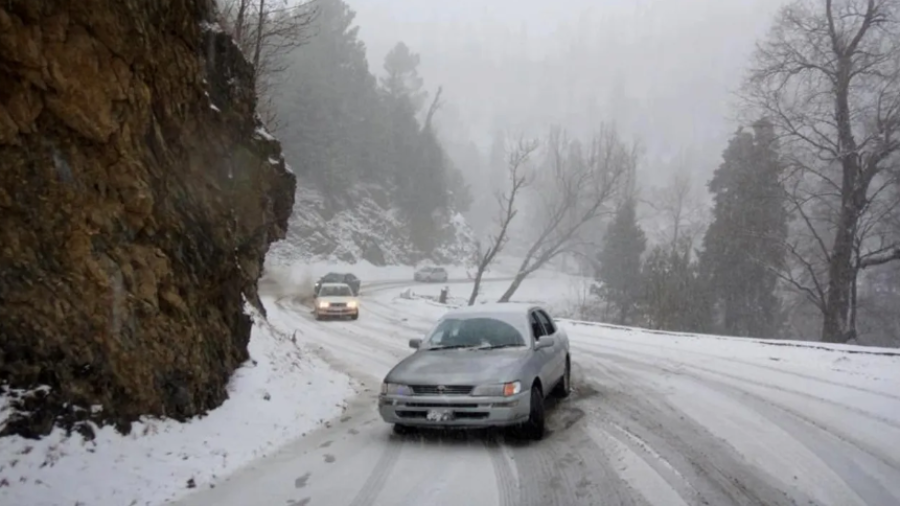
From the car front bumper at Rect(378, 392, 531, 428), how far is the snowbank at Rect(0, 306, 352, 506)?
1.58 meters

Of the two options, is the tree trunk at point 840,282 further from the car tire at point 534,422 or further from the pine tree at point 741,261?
the car tire at point 534,422

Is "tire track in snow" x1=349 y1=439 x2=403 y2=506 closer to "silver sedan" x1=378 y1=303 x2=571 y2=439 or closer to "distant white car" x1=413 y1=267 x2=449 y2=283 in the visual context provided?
"silver sedan" x1=378 y1=303 x2=571 y2=439

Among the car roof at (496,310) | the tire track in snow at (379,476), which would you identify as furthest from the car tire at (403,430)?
the car roof at (496,310)

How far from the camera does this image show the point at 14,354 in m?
5.71

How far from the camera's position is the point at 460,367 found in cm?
816

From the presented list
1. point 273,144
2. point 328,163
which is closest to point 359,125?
point 328,163

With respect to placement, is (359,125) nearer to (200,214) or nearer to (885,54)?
(885,54)

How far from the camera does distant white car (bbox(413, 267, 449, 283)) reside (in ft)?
203

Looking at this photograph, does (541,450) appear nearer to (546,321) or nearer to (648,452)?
(648,452)

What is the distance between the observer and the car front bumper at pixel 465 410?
751cm

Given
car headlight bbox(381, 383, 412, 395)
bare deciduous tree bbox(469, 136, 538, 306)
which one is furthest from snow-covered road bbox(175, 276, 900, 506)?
bare deciduous tree bbox(469, 136, 538, 306)

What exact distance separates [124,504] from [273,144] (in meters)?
6.96

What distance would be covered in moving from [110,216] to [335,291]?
21534 millimetres

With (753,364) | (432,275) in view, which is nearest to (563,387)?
(753,364)
